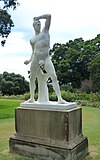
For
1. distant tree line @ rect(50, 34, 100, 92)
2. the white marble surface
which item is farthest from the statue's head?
distant tree line @ rect(50, 34, 100, 92)

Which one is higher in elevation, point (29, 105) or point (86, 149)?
point (29, 105)

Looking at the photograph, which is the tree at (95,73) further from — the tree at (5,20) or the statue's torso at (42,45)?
the statue's torso at (42,45)

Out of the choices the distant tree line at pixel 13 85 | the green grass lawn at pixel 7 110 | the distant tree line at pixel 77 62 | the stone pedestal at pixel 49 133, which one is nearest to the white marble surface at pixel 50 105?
the stone pedestal at pixel 49 133

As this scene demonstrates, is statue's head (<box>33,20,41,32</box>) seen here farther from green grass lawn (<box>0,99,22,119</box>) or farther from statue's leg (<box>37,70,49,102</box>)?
green grass lawn (<box>0,99,22,119</box>)

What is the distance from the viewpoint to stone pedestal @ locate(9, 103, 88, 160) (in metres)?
4.60

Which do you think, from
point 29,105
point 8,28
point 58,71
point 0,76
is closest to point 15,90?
point 0,76

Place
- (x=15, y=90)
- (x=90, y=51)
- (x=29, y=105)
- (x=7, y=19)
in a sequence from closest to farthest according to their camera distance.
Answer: (x=29, y=105)
(x=7, y=19)
(x=15, y=90)
(x=90, y=51)

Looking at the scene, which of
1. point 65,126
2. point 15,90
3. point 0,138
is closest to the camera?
point 65,126

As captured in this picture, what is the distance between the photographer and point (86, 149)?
520 centimetres

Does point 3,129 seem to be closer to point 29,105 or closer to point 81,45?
point 29,105

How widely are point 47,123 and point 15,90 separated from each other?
22849 mm

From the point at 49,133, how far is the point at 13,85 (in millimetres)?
22826

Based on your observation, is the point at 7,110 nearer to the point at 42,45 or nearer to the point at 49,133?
the point at 49,133

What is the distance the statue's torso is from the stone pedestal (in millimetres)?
986
